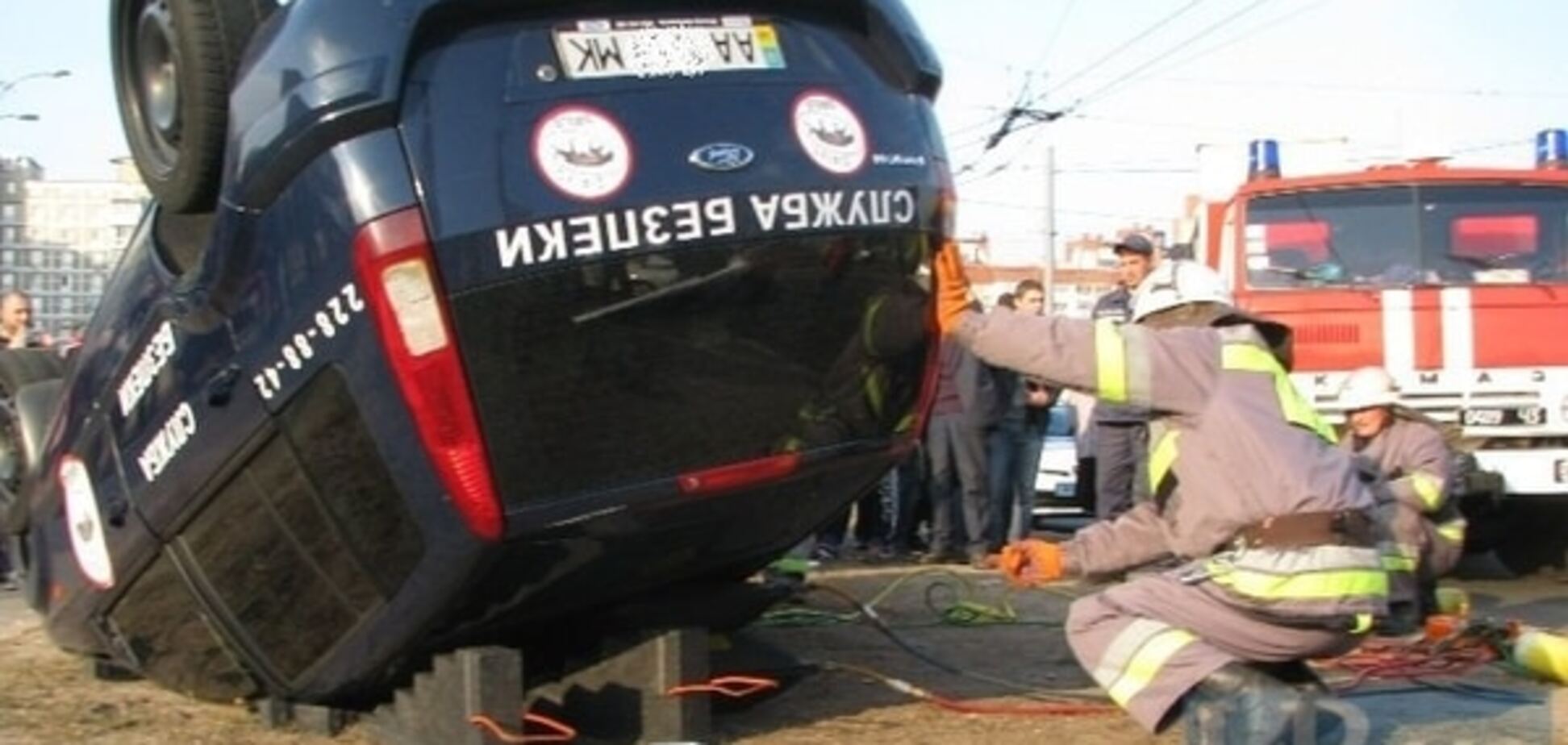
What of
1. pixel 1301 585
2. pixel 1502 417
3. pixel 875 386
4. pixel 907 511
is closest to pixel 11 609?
pixel 907 511

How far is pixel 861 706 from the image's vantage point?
6219mm

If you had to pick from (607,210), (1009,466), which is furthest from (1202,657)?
(1009,466)

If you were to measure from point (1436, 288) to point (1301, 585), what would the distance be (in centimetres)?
695

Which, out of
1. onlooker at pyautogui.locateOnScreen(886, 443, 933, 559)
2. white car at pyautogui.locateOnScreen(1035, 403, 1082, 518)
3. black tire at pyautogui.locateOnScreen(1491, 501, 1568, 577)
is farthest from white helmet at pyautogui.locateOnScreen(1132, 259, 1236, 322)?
white car at pyautogui.locateOnScreen(1035, 403, 1082, 518)

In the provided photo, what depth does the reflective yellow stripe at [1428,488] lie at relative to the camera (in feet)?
27.0

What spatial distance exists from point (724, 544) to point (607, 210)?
1176 millimetres

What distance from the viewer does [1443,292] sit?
1079 centimetres

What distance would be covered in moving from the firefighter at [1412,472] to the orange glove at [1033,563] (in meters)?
2.82

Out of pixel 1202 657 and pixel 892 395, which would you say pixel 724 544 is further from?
pixel 1202 657

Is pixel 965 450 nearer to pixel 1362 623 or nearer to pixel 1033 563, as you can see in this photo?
pixel 1033 563

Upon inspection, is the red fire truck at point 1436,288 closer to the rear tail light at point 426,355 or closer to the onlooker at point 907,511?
the onlooker at point 907,511

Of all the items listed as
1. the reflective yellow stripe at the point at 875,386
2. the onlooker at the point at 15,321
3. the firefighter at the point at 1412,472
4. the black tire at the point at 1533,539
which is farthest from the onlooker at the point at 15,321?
the black tire at the point at 1533,539

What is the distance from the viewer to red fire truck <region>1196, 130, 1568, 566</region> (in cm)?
1071

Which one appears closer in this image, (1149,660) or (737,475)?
(1149,660)
